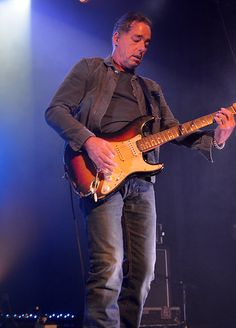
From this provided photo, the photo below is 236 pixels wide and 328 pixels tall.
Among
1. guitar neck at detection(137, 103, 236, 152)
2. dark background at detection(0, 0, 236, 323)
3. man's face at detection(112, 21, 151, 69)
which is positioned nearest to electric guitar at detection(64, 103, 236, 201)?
guitar neck at detection(137, 103, 236, 152)

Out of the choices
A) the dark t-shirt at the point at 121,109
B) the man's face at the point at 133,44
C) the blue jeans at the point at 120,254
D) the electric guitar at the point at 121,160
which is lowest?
the blue jeans at the point at 120,254

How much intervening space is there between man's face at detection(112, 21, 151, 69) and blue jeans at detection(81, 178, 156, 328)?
81 cm

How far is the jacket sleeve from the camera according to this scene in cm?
254

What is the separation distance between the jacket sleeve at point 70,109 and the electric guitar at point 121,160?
9cm

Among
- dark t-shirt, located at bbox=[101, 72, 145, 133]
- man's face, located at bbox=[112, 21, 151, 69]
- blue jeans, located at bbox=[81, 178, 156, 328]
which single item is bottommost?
blue jeans, located at bbox=[81, 178, 156, 328]

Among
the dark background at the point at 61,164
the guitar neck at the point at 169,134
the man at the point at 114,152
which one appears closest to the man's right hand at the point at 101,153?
the man at the point at 114,152

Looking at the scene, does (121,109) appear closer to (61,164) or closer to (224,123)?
(224,123)

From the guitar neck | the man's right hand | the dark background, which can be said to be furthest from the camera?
the dark background

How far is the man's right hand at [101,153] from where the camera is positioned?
2459 mm

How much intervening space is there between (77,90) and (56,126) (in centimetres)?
29

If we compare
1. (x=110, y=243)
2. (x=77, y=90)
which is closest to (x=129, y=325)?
(x=110, y=243)

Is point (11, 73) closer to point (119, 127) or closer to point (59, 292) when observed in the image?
point (59, 292)

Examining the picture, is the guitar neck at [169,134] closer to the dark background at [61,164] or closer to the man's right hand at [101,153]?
the man's right hand at [101,153]

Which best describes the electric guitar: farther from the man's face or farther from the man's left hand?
the man's face
